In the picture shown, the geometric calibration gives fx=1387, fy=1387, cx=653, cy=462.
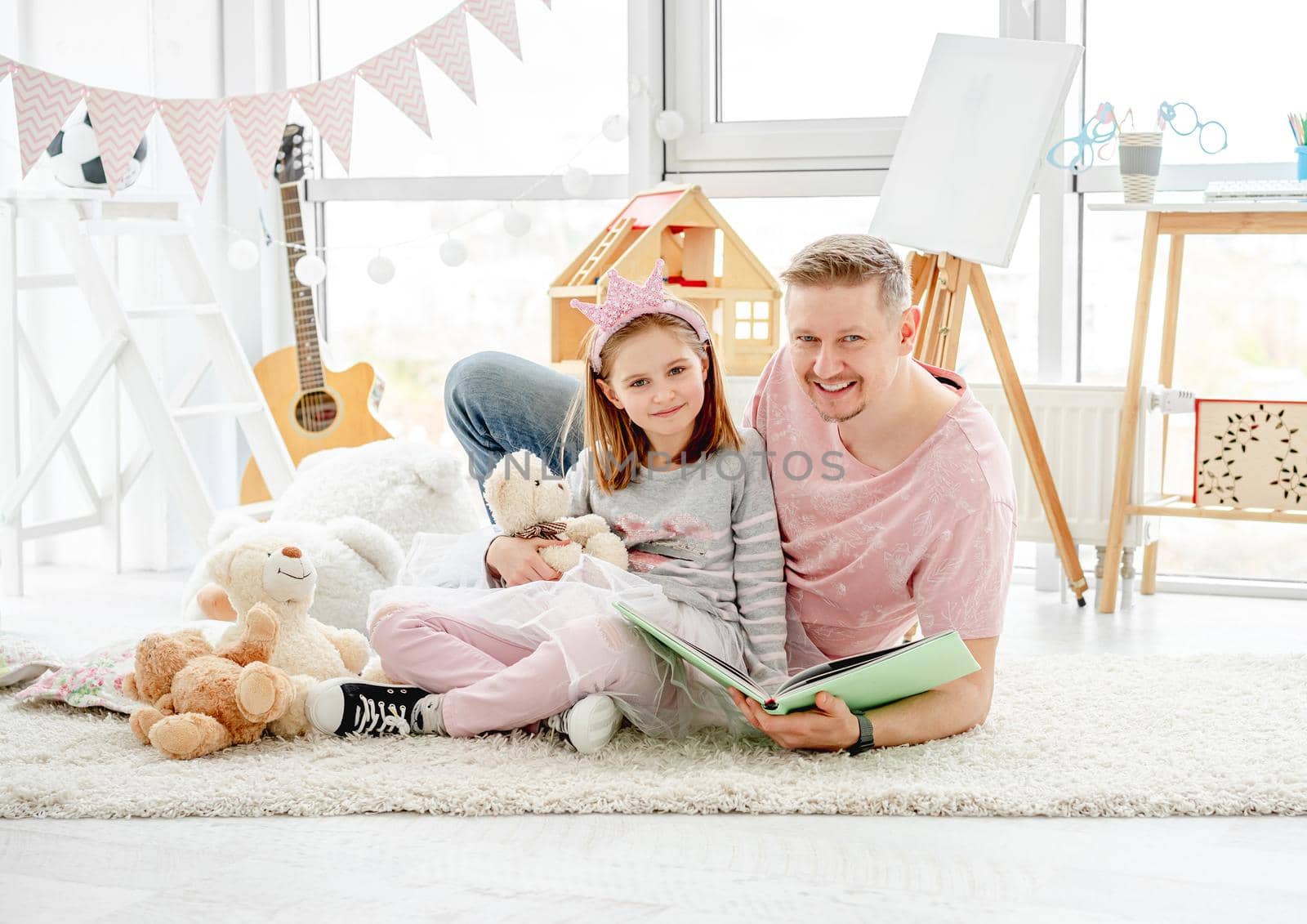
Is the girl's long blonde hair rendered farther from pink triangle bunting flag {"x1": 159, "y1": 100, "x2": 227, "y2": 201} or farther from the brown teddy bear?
pink triangle bunting flag {"x1": 159, "y1": 100, "x2": 227, "y2": 201}

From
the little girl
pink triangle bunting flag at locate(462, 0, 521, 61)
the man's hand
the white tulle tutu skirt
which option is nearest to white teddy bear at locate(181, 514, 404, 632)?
the little girl

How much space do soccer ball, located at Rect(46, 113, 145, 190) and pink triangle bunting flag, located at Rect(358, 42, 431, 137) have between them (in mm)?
527

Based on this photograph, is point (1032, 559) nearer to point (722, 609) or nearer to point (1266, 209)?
point (1266, 209)

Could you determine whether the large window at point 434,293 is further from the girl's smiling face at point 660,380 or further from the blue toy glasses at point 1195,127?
the girl's smiling face at point 660,380

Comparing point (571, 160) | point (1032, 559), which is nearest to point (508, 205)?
point (571, 160)

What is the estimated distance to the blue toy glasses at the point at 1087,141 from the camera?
2.62 meters

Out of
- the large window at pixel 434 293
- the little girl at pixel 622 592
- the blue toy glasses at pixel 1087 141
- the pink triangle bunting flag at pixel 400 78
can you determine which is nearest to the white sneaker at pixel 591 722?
the little girl at pixel 622 592

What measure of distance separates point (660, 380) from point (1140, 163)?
1.31m

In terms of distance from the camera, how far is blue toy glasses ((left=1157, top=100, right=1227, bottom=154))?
2682 mm

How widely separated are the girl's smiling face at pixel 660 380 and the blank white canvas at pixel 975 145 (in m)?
0.78

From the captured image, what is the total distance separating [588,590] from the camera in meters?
1.65

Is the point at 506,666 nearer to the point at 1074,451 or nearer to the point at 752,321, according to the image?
the point at 752,321

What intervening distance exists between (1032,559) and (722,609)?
151 centimetres

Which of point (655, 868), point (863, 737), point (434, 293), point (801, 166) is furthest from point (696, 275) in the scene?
point (655, 868)
